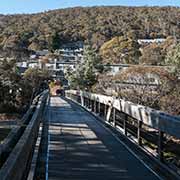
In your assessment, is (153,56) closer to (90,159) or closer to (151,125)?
(151,125)

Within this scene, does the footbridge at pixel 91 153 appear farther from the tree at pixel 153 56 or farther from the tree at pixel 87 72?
the tree at pixel 153 56

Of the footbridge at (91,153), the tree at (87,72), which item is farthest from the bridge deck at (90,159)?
the tree at (87,72)

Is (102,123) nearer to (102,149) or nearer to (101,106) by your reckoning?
(101,106)

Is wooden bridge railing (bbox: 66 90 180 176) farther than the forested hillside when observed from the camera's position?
No

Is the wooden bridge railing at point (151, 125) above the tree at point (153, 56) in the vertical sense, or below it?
below

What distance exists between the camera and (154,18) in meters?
161

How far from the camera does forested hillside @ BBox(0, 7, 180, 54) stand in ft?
561

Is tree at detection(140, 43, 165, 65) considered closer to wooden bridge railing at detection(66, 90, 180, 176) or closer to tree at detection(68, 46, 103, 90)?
tree at detection(68, 46, 103, 90)

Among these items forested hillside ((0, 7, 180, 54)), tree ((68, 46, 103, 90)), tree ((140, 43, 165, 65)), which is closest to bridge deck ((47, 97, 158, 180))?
tree ((68, 46, 103, 90))

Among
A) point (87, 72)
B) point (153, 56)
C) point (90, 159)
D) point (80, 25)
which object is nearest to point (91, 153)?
point (90, 159)

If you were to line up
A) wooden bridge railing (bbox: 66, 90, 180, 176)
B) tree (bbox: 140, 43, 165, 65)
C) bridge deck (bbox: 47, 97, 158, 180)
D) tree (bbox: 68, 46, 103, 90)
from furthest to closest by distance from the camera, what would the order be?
tree (bbox: 140, 43, 165, 65) → tree (bbox: 68, 46, 103, 90) → wooden bridge railing (bbox: 66, 90, 180, 176) → bridge deck (bbox: 47, 97, 158, 180)

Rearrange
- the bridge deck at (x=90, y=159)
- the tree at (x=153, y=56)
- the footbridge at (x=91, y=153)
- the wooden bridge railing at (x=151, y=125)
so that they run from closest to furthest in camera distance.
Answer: the footbridge at (x=91, y=153)
the bridge deck at (x=90, y=159)
the wooden bridge railing at (x=151, y=125)
the tree at (x=153, y=56)

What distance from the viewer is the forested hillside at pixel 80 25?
171 meters

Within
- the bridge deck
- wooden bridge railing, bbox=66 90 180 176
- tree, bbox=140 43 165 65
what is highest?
tree, bbox=140 43 165 65
